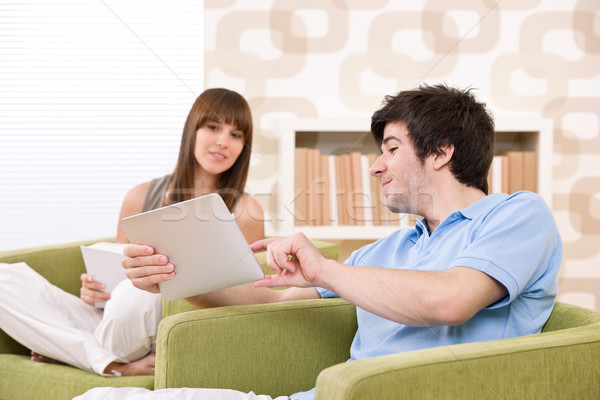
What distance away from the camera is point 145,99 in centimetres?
347

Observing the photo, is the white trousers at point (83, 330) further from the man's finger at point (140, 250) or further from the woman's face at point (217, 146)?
the woman's face at point (217, 146)

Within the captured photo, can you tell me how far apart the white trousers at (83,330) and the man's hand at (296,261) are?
0.59m

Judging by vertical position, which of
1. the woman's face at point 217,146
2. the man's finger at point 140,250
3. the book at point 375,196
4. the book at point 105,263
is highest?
the woman's face at point 217,146

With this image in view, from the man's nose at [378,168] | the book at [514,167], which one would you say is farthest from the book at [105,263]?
the book at [514,167]

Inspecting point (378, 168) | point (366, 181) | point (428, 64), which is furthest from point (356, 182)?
point (378, 168)

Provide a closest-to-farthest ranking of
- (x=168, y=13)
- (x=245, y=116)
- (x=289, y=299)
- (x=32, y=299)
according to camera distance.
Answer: (x=289, y=299), (x=32, y=299), (x=245, y=116), (x=168, y=13)

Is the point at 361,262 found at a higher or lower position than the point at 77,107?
lower

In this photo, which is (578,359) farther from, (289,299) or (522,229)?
(289,299)

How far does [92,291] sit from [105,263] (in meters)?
0.12

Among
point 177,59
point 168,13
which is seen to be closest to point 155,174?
point 177,59

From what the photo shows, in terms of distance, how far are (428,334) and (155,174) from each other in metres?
2.59

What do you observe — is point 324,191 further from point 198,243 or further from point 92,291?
point 198,243

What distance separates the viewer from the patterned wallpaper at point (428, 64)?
3035 mm

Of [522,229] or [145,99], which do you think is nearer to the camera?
[522,229]
